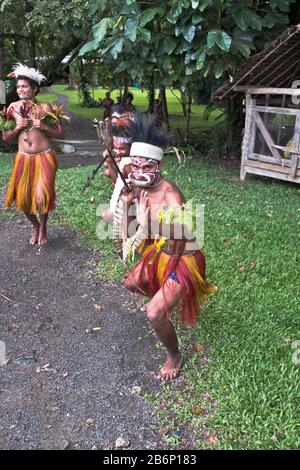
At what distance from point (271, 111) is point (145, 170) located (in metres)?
5.57

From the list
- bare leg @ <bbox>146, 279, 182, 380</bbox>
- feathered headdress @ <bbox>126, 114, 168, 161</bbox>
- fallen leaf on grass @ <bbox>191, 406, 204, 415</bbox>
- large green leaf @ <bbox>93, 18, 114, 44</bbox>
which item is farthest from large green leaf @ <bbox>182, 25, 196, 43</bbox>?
fallen leaf on grass @ <bbox>191, 406, 204, 415</bbox>

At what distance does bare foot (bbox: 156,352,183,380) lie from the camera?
2.93 meters

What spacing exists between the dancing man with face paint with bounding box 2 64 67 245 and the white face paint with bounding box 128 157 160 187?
2.12m

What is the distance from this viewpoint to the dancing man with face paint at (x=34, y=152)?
15.0 ft

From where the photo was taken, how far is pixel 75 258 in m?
4.82

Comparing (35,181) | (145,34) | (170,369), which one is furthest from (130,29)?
(170,369)

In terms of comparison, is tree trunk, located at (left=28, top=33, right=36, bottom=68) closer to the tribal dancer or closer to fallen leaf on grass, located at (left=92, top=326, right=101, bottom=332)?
the tribal dancer

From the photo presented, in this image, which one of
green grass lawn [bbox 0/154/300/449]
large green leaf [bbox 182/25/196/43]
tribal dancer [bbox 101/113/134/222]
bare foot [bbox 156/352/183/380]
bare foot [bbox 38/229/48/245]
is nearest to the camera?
green grass lawn [bbox 0/154/300/449]

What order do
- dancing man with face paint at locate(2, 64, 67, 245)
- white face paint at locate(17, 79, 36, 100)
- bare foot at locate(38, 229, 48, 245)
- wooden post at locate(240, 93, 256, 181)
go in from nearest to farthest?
white face paint at locate(17, 79, 36, 100)
dancing man with face paint at locate(2, 64, 67, 245)
bare foot at locate(38, 229, 48, 245)
wooden post at locate(240, 93, 256, 181)

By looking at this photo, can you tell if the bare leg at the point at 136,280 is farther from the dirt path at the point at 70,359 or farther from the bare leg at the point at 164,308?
the dirt path at the point at 70,359

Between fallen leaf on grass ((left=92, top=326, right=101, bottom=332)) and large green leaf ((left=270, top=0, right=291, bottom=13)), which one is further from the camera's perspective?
large green leaf ((left=270, top=0, right=291, bottom=13))

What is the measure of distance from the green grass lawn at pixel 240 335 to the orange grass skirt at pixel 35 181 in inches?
29.5

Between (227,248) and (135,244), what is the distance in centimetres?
182

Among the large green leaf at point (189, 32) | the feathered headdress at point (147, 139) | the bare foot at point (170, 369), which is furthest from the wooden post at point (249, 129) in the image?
the bare foot at point (170, 369)
